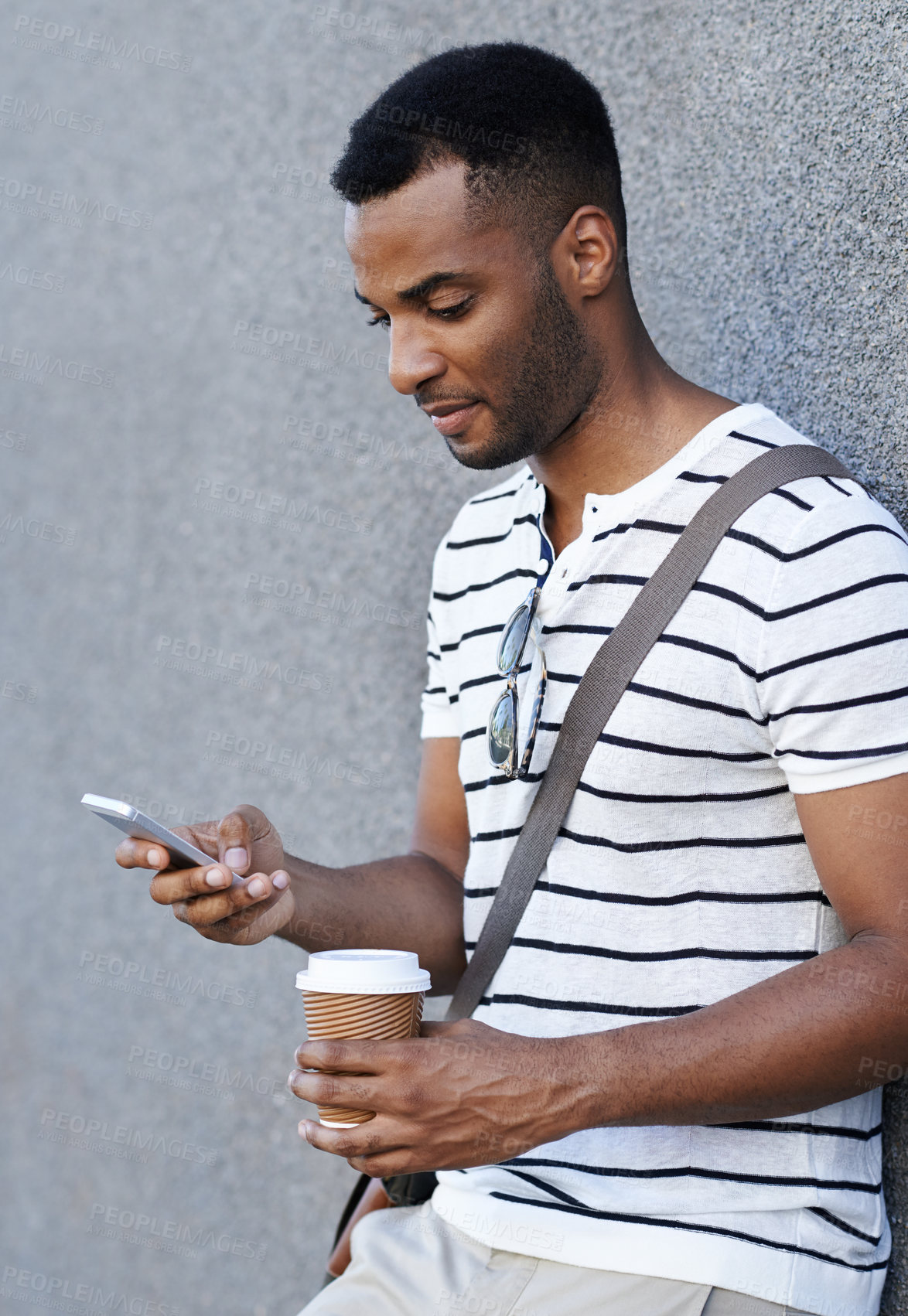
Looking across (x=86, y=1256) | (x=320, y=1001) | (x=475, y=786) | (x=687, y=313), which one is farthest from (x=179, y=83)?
(x=86, y=1256)

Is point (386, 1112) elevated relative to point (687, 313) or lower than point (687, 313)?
lower

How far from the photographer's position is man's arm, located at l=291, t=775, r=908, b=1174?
1.38m

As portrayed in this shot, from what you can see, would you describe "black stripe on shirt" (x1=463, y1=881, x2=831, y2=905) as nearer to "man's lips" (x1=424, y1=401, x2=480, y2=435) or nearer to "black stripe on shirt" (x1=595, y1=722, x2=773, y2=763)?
"black stripe on shirt" (x1=595, y1=722, x2=773, y2=763)

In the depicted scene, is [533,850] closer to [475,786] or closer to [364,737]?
[475,786]

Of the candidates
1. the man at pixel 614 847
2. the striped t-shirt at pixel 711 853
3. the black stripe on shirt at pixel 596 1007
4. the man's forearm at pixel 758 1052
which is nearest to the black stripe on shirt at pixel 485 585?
the man at pixel 614 847

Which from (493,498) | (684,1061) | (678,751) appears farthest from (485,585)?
(684,1061)

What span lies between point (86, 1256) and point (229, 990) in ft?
2.96

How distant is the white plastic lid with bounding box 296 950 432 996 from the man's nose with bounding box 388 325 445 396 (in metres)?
0.81

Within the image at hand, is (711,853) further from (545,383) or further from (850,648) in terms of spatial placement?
(545,383)

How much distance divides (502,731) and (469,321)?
585 millimetres

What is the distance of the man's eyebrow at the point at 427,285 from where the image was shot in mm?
1700

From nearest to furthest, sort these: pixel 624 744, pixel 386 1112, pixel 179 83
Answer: pixel 386 1112
pixel 624 744
pixel 179 83

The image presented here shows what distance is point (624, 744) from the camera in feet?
5.45

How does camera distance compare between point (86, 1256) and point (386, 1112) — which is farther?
point (86, 1256)
